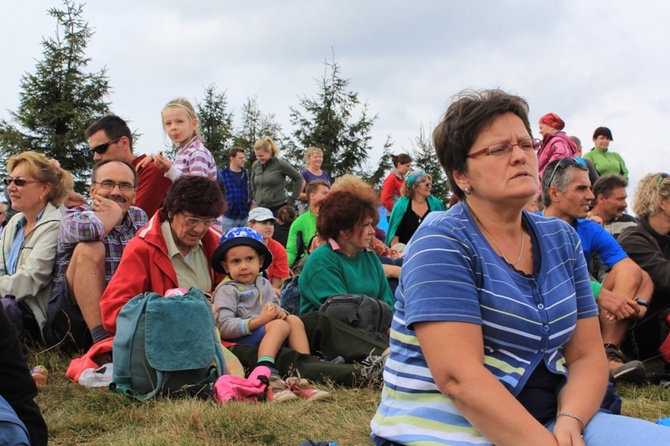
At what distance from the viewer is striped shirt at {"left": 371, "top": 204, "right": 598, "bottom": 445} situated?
222 centimetres

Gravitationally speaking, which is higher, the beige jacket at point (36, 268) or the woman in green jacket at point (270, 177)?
the woman in green jacket at point (270, 177)

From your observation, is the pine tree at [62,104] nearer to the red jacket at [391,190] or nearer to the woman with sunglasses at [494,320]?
the red jacket at [391,190]

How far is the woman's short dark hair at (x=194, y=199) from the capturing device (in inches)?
183

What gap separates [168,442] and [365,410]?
118 cm

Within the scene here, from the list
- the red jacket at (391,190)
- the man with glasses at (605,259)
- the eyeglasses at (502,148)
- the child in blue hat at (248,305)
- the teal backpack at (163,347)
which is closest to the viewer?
the eyeglasses at (502,148)

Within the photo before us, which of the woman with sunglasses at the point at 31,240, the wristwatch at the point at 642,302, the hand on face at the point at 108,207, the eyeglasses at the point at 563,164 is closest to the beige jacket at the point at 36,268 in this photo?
the woman with sunglasses at the point at 31,240

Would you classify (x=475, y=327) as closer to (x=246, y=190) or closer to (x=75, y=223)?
(x=75, y=223)

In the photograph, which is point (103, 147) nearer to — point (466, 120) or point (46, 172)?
point (46, 172)

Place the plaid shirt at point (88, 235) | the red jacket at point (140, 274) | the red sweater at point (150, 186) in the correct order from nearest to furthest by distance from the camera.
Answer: the red jacket at point (140, 274) < the plaid shirt at point (88, 235) < the red sweater at point (150, 186)

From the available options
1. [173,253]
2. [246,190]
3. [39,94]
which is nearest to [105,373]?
[173,253]

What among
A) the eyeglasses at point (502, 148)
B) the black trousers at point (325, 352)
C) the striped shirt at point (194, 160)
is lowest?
the black trousers at point (325, 352)

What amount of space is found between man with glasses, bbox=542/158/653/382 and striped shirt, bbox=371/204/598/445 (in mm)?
3199

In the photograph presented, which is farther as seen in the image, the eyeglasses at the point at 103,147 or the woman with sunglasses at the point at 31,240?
the eyeglasses at the point at 103,147

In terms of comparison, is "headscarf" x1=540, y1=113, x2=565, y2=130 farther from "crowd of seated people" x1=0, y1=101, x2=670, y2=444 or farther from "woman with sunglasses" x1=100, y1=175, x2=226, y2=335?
"woman with sunglasses" x1=100, y1=175, x2=226, y2=335
